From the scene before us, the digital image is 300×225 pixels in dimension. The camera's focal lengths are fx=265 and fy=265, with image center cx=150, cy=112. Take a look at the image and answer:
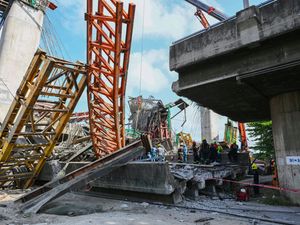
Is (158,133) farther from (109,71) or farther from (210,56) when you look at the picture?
(210,56)

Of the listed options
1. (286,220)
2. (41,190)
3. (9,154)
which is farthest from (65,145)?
(286,220)

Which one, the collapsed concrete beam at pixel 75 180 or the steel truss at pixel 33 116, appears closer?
the collapsed concrete beam at pixel 75 180

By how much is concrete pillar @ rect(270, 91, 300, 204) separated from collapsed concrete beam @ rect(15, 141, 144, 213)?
16.6 ft

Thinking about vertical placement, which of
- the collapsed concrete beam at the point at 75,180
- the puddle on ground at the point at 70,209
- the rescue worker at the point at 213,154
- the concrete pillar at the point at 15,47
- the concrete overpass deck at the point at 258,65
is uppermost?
the concrete pillar at the point at 15,47

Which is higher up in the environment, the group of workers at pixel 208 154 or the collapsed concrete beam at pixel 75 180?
the group of workers at pixel 208 154

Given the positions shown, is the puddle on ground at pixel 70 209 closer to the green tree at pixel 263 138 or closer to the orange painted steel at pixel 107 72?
the orange painted steel at pixel 107 72

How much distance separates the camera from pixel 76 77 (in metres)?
11.2

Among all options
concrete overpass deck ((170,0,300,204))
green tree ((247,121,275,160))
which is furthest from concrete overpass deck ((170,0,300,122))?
green tree ((247,121,275,160))

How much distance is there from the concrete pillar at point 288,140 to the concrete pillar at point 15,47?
48.9 feet

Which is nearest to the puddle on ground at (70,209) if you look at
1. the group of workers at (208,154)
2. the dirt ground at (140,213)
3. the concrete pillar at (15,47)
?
the dirt ground at (140,213)

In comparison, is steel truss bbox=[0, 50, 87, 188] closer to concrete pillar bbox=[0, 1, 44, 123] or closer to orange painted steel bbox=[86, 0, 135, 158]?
orange painted steel bbox=[86, 0, 135, 158]

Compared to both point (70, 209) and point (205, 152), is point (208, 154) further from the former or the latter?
point (70, 209)

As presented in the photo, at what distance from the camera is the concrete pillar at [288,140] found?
8.58m

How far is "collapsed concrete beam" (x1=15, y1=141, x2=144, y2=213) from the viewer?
7941 mm
